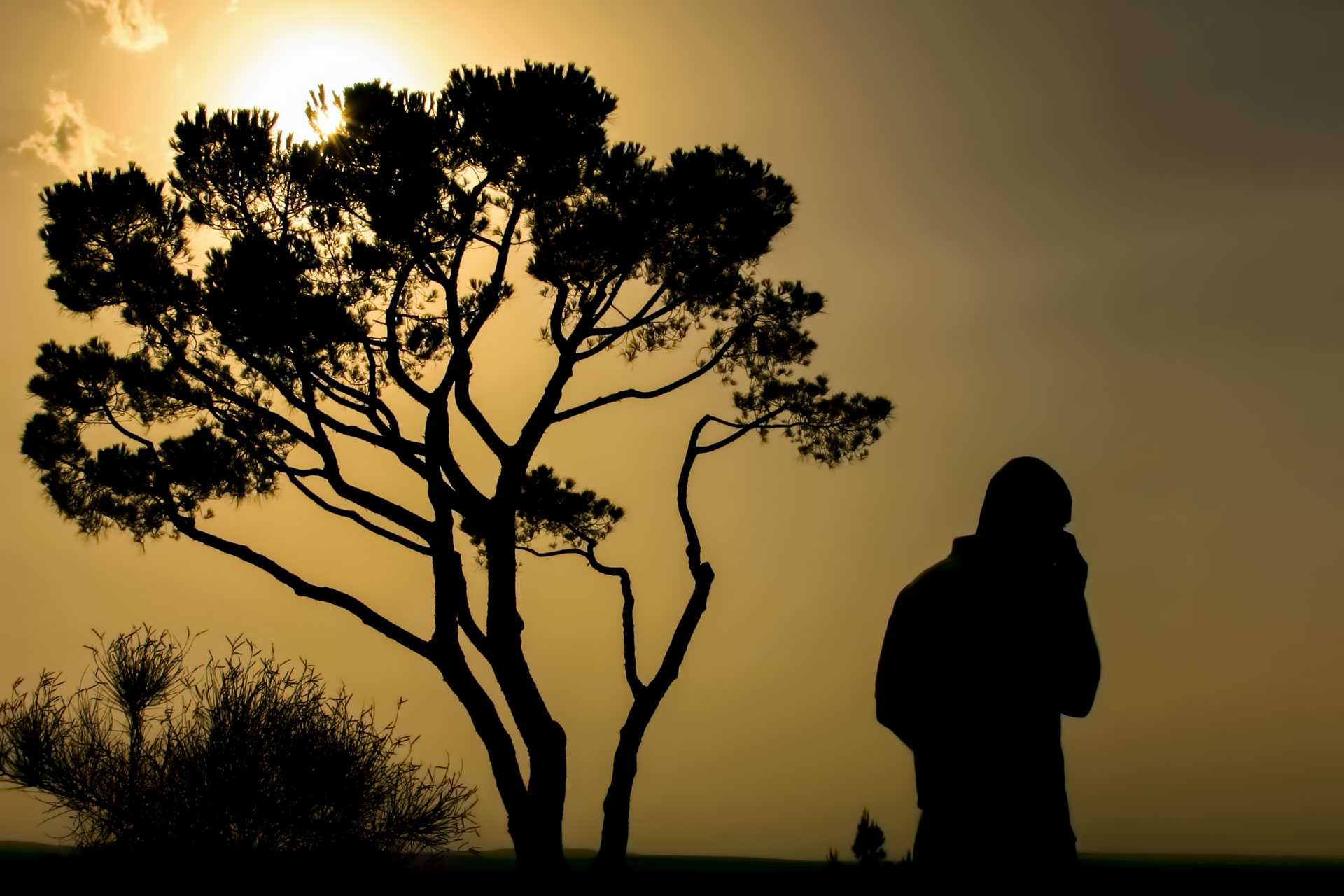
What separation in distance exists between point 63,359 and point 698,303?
8054 mm

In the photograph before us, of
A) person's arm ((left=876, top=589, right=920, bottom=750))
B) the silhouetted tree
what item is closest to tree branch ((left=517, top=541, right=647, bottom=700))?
the silhouetted tree

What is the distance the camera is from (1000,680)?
2.82 m

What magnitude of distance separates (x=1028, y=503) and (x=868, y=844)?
959 centimetres

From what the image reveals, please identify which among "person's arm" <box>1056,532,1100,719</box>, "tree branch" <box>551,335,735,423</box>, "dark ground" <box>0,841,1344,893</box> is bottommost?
"dark ground" <box>0,841,1344,893</box>

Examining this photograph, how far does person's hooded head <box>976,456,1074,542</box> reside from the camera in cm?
285

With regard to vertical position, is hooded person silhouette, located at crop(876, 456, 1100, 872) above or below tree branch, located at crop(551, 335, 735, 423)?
below

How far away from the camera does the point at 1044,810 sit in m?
2.78

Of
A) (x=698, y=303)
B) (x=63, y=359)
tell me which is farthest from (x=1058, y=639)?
(x=63, y=359)

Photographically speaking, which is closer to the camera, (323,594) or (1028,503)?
(1028,503)

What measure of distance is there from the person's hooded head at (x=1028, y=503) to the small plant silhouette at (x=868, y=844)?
9.50 metres

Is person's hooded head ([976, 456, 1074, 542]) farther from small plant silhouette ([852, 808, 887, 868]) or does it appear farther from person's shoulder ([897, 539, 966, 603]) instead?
small plant silhouette ([852, 808, 887, 868])

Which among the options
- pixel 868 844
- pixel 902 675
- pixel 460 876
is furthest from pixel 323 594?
pixel 902 675

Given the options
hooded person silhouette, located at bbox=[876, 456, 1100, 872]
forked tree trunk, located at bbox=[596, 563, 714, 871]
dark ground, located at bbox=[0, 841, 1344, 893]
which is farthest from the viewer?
forked tree trunk, located at bbox=[596, 563, 714, 871]

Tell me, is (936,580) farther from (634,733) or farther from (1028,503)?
(634,733)
